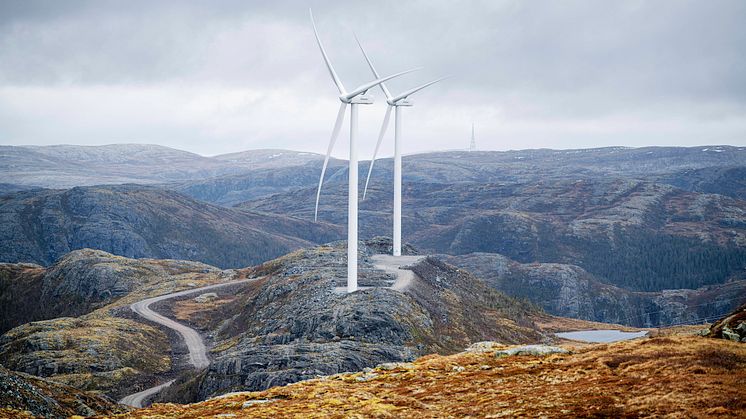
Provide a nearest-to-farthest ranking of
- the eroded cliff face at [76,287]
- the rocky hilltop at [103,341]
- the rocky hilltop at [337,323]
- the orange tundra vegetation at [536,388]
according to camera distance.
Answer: the orange tundra vegetation at [536,388], the rocky hilltop at [337,323], the rocky hilltop at [103,341], the eroded cliff face at [76,287]

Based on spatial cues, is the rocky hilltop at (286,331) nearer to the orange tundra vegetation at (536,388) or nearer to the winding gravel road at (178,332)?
the winding gravel road at (178,332)

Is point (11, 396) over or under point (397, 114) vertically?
under

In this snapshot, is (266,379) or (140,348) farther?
(140,348)

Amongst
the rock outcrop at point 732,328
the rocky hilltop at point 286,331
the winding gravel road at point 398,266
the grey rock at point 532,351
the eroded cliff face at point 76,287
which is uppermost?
the rock outcrop at point 732,328

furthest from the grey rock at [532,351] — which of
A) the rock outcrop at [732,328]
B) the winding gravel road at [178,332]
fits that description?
the winding gravel road at [178,332]


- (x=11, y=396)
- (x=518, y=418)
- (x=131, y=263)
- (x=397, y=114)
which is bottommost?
(x=131, y=263)

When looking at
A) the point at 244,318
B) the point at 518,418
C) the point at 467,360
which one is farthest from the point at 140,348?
the point at 518,418

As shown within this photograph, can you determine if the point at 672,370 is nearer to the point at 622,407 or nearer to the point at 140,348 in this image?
the point at 622,407
